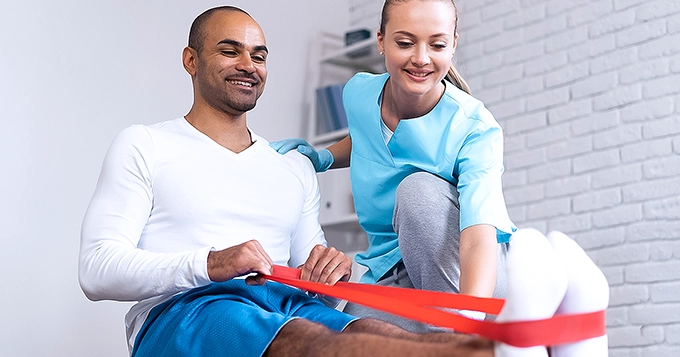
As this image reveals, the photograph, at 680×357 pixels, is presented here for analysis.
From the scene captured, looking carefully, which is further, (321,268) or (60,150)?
(60,150)

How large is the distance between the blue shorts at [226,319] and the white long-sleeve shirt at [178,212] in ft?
0.15

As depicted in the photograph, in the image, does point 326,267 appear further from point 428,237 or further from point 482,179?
point 482,179

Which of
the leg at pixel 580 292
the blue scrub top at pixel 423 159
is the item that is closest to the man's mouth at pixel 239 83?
the blue scrub top at pixel 423 159

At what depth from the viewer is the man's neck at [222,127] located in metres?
1.85

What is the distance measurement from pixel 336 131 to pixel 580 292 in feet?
8.41

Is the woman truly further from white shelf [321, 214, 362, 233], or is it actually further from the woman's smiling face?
white shelf [321, 214, 362, 233]

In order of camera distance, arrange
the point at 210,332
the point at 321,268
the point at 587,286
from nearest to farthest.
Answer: the point at 587,286, the point at 210,332, the point at 321,268

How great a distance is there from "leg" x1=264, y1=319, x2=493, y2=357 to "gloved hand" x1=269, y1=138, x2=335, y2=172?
771 millimetres

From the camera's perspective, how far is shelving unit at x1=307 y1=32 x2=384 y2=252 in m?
3.41

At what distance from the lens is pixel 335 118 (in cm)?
350

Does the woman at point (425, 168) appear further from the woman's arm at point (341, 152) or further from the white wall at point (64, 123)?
the white wall at point (64, 123)

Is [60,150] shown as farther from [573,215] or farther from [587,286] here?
[587,286]

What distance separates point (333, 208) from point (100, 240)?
1.98 m

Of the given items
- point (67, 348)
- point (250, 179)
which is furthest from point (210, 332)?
point (67, 348)
